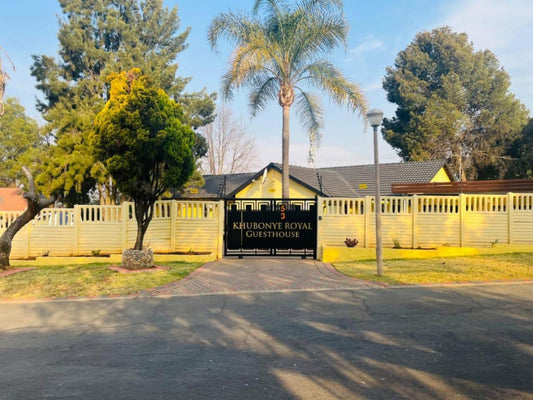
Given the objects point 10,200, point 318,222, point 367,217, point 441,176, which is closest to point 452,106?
point 441,176

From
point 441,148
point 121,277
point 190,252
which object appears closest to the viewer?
point 121,277

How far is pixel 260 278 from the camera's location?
30.1ft

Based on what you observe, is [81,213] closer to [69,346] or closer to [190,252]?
[190,252]

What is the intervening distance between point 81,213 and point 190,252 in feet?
11.0

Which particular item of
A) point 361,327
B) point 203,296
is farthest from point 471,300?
point 203,296

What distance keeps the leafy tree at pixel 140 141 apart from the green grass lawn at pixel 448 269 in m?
4.88

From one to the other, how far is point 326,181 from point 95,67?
14.3 meters

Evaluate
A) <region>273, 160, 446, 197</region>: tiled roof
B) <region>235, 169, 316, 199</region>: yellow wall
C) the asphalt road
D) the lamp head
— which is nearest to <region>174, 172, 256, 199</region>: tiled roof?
<region>235, 169, 316, 199</region>: yellow wall

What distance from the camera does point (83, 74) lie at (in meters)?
21.5

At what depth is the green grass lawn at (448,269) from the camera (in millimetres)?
8590

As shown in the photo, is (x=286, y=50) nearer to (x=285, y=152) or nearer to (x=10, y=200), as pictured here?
(x=285, y=152)

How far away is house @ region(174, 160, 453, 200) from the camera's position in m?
23.8

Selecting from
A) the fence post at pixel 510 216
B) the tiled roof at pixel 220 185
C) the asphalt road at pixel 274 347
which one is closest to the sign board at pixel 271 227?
the asphalt road at pixel 274 347

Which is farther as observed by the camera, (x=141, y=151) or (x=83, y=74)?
(x=83, y=74)
